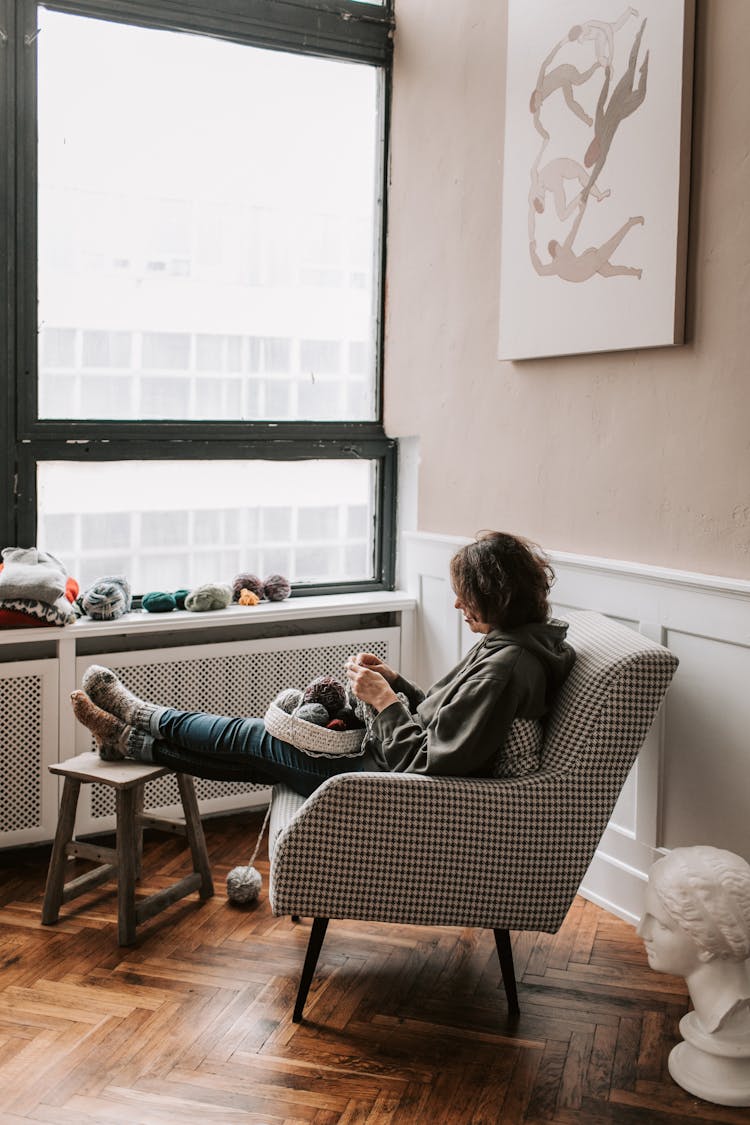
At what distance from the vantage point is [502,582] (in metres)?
2.37

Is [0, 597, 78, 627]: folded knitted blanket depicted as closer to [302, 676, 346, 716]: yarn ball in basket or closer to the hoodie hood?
[302, 676, 346, 716]: yarn ball in basket

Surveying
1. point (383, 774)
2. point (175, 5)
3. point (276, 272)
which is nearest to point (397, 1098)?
point (383, 774)

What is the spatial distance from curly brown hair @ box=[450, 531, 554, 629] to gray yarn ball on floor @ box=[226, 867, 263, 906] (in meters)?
1.02

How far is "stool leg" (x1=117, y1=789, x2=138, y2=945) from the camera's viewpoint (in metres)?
2.65

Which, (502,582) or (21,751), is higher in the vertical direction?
(502,582)

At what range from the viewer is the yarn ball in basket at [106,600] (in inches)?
126

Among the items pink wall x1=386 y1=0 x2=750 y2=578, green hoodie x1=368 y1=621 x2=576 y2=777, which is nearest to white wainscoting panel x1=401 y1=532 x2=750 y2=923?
pink wall x1=386 y1=0 x2=750 y2=578

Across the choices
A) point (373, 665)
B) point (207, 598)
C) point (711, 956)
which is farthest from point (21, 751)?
point (711, 956)

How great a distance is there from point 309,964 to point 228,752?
0.63 meters

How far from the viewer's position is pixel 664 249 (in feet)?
8.41

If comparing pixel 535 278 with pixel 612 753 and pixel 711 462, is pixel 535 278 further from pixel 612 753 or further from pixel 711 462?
pixel 612 753

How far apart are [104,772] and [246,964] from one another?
1.90 feet

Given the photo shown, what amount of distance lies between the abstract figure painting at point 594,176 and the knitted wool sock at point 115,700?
4.61 feet

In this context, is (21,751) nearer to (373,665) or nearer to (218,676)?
(218,676)
